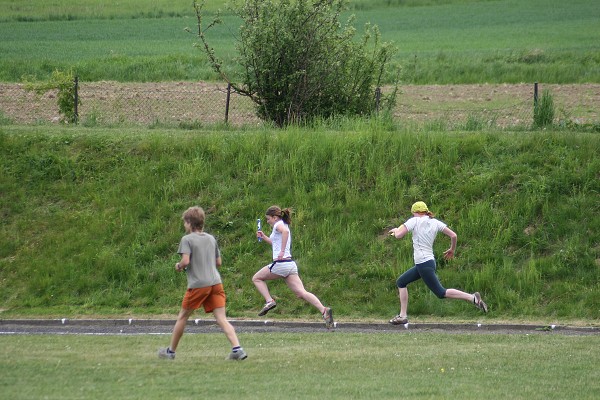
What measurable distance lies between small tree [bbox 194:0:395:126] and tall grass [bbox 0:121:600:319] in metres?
2.46

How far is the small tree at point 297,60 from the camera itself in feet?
75.4

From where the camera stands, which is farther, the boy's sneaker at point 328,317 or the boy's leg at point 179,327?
the boy's sneaker at point 328,317

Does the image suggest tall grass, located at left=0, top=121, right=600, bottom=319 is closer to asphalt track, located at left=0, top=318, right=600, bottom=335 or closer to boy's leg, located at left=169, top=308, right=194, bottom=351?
asphalt track, located at left=0, top=318, right=600, bottom=335

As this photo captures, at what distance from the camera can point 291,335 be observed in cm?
1334

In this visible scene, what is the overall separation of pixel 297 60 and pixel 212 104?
6623 mm

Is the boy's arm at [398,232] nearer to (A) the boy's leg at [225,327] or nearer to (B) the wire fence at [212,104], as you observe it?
(A) the boy's leg at [225,327]

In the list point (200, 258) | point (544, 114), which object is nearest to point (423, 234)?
point (200, 258)

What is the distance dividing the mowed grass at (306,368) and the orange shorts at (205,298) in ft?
1.94

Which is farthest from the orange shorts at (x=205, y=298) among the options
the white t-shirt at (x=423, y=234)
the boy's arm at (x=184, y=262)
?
the white t-shirt at (x=423, y=234)

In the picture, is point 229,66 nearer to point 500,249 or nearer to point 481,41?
point 481,41

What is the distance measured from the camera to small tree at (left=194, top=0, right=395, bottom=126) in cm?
2298

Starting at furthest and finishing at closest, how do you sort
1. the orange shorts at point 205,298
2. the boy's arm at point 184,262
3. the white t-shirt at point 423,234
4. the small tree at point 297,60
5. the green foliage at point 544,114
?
the small tree at point 297,60 < the green foliage at point 544,114 < the white t-shirt at point 423,234 < the orange shorts at point 205,298 < the boy's arm at point 184,262

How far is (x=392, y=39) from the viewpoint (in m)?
48.0

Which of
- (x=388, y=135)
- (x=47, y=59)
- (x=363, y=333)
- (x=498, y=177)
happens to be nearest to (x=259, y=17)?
(x=388, y=135)
